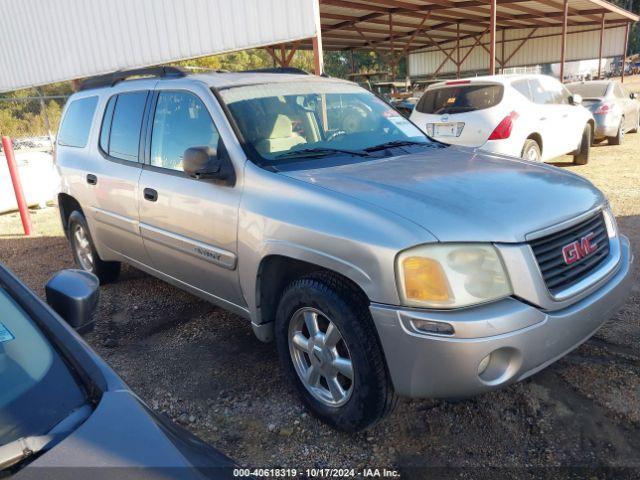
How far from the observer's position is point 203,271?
3.37 metres

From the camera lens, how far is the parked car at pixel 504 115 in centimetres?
756

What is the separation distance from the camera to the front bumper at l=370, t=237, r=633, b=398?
7.07 ft

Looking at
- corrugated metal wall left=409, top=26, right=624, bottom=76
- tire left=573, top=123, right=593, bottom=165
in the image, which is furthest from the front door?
corrugated metal wall left=409, top=26, right=624, bottom=76

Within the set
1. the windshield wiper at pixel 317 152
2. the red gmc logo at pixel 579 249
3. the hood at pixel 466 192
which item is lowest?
the red gmc logo at pixel 579 249

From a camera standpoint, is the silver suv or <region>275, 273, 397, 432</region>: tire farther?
<region>275, 273, 397, 432</region>: tire

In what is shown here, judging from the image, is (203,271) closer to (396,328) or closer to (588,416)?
(396,328)

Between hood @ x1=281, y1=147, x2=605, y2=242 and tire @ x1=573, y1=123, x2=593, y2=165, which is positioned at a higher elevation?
hood @ x1=281, y1=147, x2=605, y2=242

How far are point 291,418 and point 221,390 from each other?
54 centimetres

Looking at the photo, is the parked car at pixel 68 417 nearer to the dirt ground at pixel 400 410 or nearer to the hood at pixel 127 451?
the hood at pixel 127 451

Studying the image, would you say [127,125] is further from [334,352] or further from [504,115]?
[504,115]

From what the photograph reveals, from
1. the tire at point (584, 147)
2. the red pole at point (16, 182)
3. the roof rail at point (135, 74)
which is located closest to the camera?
the roof rail at point (135, 74)

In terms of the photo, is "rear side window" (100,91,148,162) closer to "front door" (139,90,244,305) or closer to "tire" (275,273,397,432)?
"front door" (139,90,244,305)

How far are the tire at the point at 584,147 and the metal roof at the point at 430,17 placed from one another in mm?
7367

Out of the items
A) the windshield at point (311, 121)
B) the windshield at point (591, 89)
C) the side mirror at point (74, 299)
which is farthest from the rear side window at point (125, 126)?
the windshield at point (591, 89)
